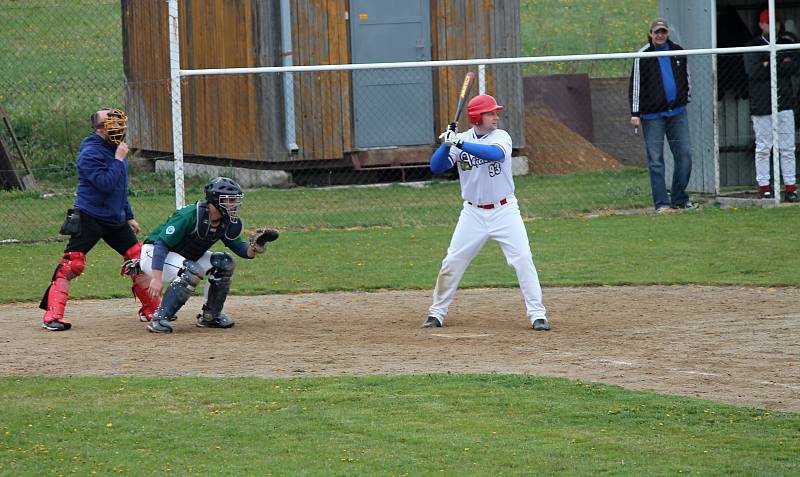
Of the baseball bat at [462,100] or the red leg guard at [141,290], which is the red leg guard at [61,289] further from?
the baseball bat at [462,100]

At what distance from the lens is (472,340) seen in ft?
30.2

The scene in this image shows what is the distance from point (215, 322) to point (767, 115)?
859cm

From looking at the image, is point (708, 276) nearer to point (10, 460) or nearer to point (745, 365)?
point (745, 365)

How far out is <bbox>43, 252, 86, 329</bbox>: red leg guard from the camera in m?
9.86

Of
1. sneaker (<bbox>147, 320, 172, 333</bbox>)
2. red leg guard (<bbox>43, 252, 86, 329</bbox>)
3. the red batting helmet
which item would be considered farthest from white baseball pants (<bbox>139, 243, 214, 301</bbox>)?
the red batting helmet

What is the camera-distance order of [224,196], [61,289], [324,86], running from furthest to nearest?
[324,86]
[61,289]
[224,196]

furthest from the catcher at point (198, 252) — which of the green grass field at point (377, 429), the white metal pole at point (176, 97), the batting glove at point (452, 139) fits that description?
the white metal pole at point (176, 97)

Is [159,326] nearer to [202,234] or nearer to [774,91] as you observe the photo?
[202,234]

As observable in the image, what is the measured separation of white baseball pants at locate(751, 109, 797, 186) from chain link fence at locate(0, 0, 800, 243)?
0.66 metres

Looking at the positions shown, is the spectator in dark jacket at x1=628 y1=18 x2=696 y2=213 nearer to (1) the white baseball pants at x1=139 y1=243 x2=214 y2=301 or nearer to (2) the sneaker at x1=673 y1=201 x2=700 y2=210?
(2) the sneaker at x1=673 y1=201 x2=700 y2=210

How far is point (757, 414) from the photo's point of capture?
6.79 meters

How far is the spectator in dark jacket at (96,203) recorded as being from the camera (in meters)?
9.79

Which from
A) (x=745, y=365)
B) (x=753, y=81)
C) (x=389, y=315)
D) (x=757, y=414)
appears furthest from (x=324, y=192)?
(x=757, y=414)

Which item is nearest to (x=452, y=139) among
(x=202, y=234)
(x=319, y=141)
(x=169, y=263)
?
(x=202, y=234)
